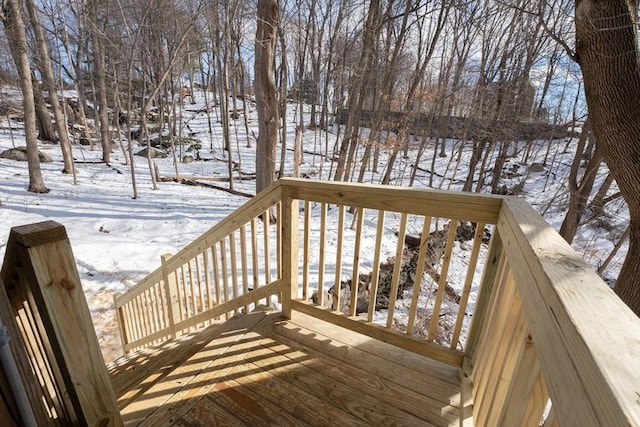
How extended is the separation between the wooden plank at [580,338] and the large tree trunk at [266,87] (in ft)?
18.9

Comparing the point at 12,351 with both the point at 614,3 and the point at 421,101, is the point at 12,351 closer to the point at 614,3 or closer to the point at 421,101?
the point at 614,3

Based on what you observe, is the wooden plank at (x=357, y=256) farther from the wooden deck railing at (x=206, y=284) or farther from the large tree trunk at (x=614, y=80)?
the large tree trunk at (x=614, y=80)

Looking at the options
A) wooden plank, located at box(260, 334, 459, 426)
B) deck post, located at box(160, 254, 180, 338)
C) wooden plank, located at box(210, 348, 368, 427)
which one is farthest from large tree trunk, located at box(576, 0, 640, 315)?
deck post, located at box(160, 254, 180, 338)

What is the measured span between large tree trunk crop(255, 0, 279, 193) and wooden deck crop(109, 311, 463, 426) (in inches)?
183

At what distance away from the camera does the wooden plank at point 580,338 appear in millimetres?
389

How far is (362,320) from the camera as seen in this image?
2041 mm

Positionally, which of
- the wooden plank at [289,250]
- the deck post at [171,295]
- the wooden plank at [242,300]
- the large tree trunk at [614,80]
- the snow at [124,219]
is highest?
the large tree trunk at [614,80]

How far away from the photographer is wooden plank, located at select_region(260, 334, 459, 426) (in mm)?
1516

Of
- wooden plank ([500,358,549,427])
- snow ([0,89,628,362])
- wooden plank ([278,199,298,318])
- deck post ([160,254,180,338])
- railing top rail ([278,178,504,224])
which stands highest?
railing top rail ([278,178,504,224])

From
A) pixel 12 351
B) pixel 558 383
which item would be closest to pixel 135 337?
pixel 12 351

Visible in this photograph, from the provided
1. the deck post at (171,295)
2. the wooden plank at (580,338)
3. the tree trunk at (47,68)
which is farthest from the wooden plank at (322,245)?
the tree trunk at (47,68)

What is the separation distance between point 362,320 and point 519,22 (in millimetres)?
10626

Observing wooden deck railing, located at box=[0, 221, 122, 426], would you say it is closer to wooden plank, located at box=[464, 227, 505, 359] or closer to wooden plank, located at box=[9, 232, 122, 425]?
wooden plank, located at box=[9, 232, 122, 425]

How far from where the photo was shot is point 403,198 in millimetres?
1693
